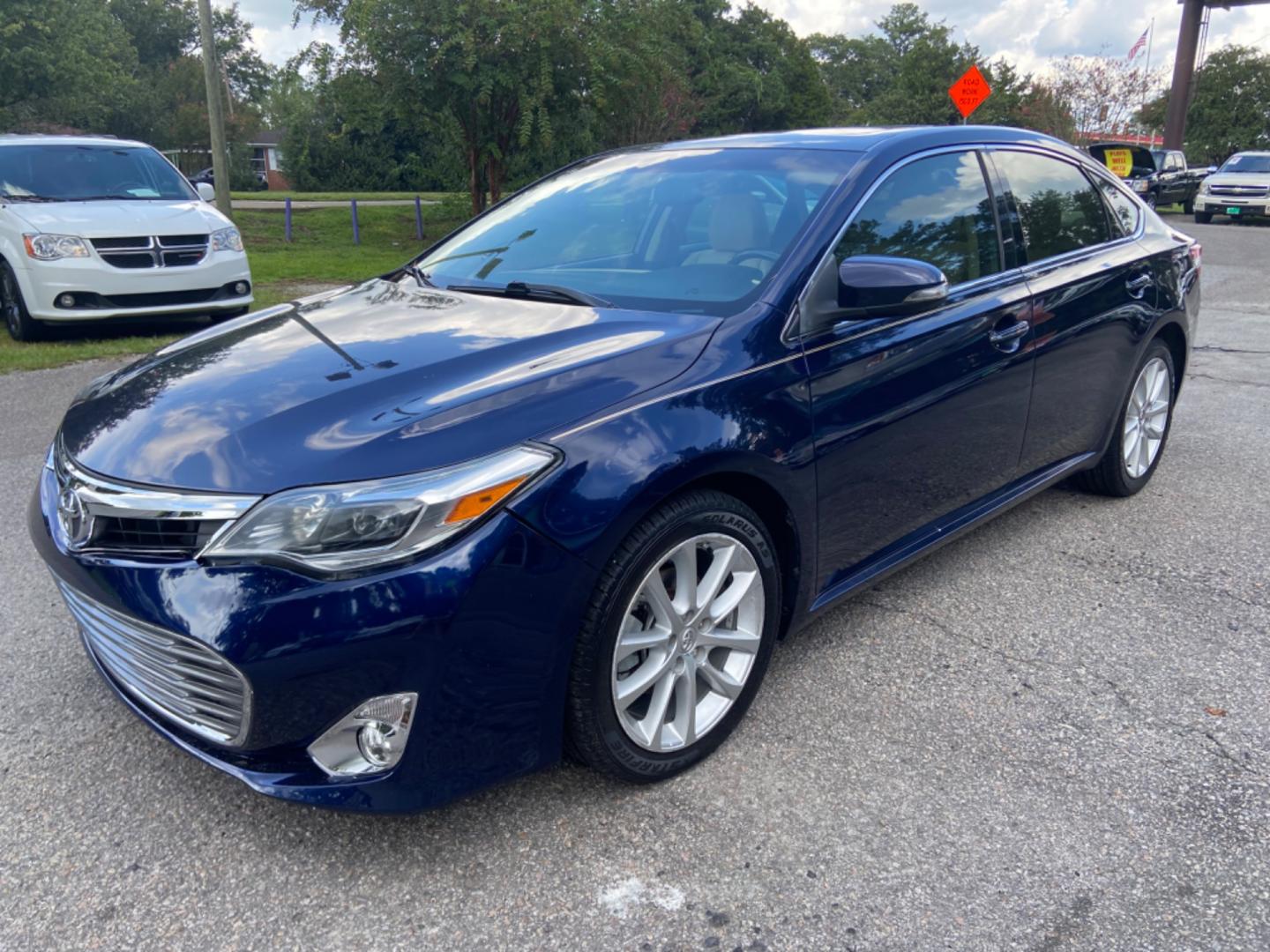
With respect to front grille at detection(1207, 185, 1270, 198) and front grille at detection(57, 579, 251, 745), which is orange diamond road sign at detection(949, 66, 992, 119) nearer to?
front grille at detection(1207, 185, 1270, 198)

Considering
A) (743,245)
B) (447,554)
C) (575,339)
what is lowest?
(447,554)

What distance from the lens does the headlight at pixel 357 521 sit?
200cm

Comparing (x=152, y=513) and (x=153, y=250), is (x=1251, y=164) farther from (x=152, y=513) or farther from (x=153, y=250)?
(x=152, y=513)

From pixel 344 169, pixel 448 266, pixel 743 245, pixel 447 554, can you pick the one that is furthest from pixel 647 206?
pixel 344 169

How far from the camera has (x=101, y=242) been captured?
298 inches

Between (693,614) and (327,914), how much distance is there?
1.08 meters

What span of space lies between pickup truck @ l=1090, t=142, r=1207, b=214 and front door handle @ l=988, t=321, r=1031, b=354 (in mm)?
21399

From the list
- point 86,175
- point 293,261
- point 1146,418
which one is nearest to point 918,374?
point 1146,418

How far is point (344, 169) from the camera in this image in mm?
43094

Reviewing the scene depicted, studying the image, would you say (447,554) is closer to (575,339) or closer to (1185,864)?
(575,339)

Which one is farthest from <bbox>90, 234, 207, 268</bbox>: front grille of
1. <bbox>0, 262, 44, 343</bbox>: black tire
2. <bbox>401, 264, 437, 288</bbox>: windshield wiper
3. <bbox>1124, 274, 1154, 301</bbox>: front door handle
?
<bbox>1124, 274, 1154, 301</bbox>: front door handle

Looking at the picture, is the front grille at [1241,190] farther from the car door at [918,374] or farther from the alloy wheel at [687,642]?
the alloy wheel at [687,642]

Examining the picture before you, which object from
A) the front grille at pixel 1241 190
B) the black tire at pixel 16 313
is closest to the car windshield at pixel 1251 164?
the front grille at pixel 1241 190

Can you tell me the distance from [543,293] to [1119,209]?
287 centimetres
